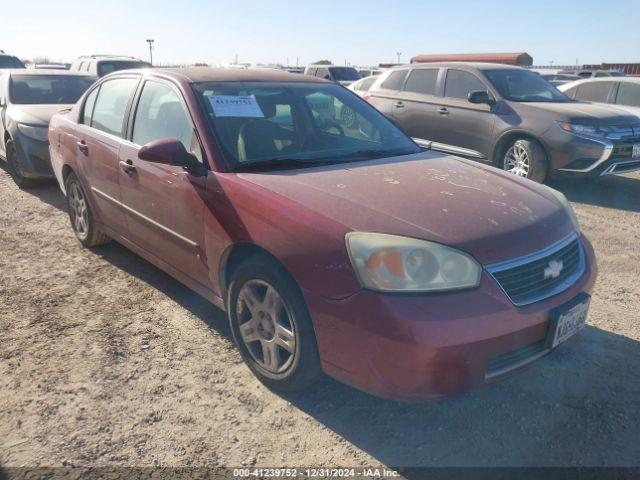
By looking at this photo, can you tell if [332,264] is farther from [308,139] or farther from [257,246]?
[308,139]

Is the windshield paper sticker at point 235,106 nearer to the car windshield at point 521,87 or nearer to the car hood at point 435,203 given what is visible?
the car hood at point 435,203

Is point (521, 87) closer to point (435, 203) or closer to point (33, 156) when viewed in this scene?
point (435, 203)

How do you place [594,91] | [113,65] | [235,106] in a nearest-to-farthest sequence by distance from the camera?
[235,106] → [594,91] → [113,65]

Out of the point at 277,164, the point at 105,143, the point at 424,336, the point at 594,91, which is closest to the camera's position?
the point at 424,336

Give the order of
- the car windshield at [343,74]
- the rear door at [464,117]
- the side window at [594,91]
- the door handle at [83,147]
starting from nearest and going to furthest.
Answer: the door handle at [83,147] → the rear door at [464,117] → the side window at [594,91] → the car windshield at [343,74]

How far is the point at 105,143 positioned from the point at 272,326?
2.16 meters

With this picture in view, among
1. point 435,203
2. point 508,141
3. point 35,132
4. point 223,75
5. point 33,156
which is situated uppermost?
point 223,75

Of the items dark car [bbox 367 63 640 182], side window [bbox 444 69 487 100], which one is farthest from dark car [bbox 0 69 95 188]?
side window [bbox 444 69 487 100]

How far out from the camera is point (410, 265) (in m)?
2.18

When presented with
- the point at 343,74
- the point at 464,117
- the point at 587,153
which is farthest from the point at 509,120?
the point at 343,74

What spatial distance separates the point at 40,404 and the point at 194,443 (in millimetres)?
866

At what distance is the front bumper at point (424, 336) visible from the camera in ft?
6.84

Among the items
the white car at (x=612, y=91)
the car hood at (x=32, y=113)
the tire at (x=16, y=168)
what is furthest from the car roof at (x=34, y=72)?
the white car at (x=612, y=91)

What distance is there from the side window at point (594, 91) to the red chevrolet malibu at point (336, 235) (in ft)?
23.9
